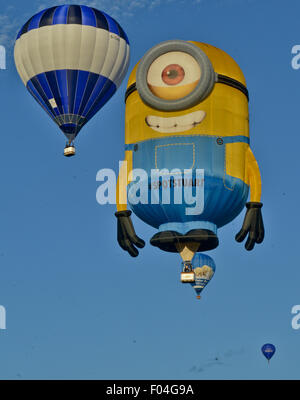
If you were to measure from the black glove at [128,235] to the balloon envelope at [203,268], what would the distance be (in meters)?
3.04

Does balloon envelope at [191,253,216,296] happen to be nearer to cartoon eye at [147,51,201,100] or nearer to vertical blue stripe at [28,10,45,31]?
cartoon eye at [147,51,201,100]

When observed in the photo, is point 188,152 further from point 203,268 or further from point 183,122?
point 203,268

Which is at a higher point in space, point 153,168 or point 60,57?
point 60,57

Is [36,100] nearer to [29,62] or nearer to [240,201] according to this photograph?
[29,62]

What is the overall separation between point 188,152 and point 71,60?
20.3 feet

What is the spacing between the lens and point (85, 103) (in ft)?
131

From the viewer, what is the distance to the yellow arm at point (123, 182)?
3581 cm

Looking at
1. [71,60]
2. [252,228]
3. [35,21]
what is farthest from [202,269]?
[35,21]

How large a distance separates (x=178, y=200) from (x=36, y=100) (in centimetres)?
729

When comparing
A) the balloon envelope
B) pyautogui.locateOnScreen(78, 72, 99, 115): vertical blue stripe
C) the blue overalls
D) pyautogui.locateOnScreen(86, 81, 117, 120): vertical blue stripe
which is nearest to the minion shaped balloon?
the blue overalls

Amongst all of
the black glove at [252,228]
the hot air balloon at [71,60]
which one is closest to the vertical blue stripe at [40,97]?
the hot air balloon at [71,60]

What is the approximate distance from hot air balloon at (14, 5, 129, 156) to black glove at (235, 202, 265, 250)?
6.74 m
